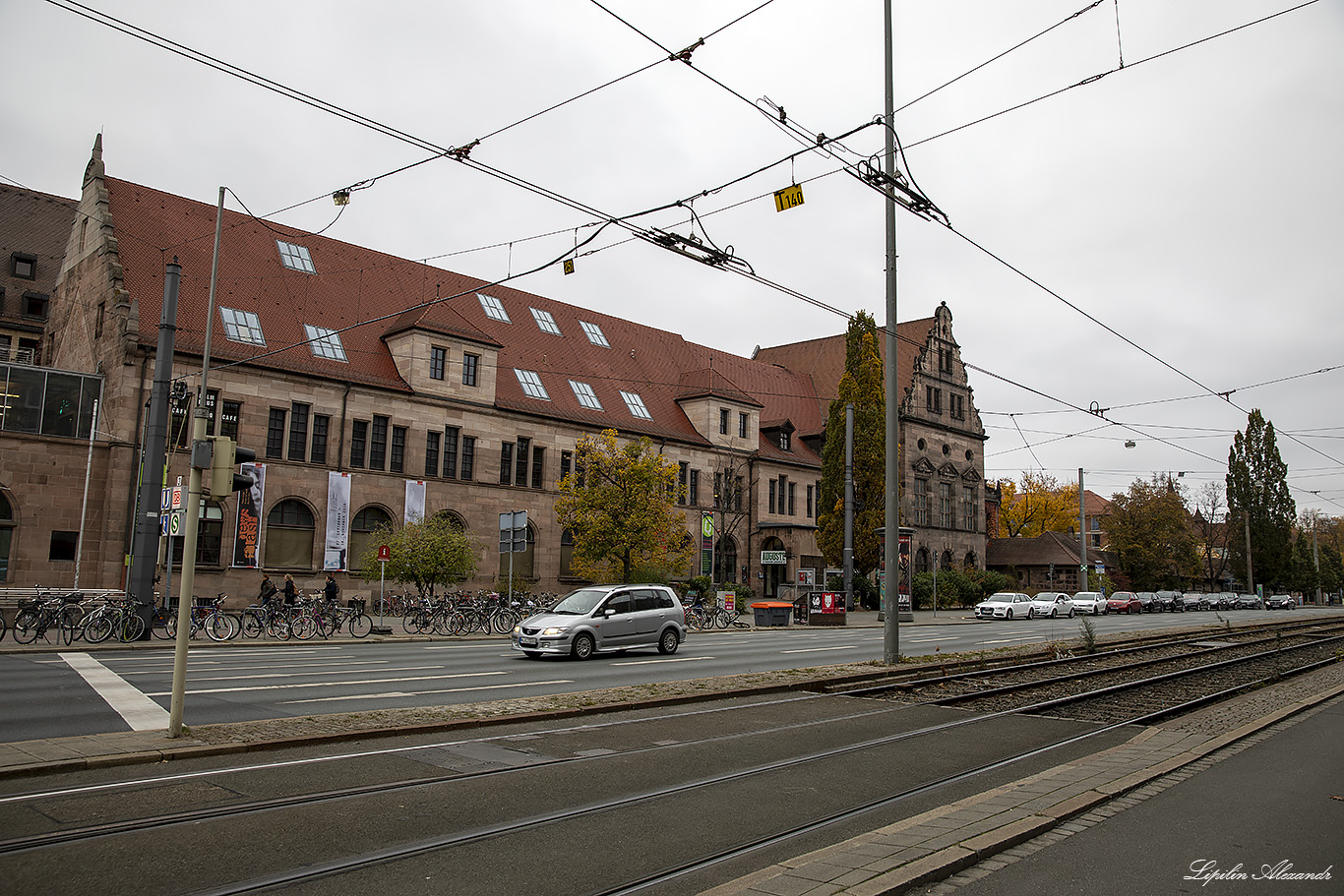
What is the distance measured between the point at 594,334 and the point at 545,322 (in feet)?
11.8

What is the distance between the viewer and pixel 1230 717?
40.8 feet

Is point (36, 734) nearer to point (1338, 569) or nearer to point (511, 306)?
point (511, 306)

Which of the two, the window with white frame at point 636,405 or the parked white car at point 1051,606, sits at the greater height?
the window with white frame at point 636,405

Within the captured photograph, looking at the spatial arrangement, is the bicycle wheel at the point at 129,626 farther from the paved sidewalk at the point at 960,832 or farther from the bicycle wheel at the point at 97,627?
the paved sidewalk at the point at 960,832

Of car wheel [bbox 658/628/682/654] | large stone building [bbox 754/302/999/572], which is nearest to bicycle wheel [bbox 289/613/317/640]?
car wheel [bbox 658/628/682/654]

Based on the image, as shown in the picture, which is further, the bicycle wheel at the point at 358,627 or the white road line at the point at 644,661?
the bicycle wheel at the point at 358,627

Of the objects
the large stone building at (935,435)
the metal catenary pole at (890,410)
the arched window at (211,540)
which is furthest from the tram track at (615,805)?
the large stone building at (935,435)

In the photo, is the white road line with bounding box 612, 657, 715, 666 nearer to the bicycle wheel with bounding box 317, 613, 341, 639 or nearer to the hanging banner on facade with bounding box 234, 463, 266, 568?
the bicycle wheel with bounding box 317, 613, 341, 639

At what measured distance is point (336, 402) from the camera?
37938 mm

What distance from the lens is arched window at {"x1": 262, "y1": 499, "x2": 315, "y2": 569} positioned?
35.5 m

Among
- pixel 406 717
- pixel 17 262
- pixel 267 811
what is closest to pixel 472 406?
pixel 17 262

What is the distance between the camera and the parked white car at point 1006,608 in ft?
155

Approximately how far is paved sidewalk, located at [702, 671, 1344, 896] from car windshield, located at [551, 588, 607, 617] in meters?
12.9

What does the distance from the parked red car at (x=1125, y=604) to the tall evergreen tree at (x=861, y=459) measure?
807 inches
